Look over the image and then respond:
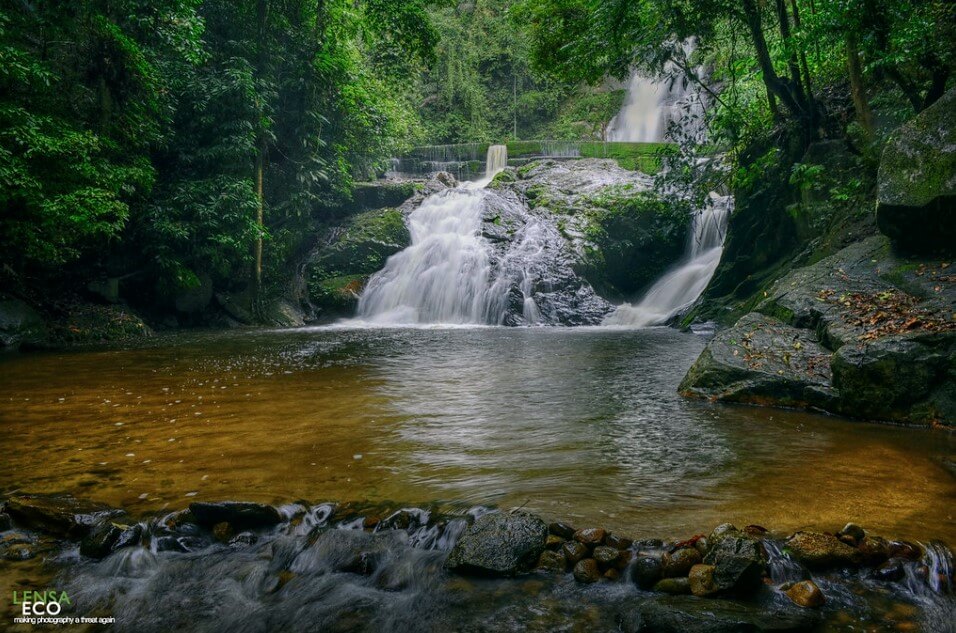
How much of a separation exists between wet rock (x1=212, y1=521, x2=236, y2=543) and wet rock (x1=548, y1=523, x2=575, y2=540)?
1.68 m

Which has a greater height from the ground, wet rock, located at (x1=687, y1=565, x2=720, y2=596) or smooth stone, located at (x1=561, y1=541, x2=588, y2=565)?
wet rock, located at (x1=687, y1=565, x2=720, y2=596)

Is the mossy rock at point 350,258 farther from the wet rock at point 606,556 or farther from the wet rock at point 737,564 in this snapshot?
the wet rock at point 737,564

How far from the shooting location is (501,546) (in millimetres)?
2467

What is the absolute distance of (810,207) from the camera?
30.6ft

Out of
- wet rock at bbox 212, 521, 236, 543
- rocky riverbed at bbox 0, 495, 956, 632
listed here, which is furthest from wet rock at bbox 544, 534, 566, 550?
wet rock at bbox 212, 521, 236, 543

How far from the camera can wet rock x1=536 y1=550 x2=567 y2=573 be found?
2.41 metres

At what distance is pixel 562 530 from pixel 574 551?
0.50 ft

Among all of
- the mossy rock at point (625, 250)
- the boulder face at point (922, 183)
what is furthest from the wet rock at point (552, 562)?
the mossy rock at point (625, 250)

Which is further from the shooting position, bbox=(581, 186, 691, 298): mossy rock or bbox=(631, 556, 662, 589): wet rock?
bbox=(581, 186, 691, 298): mossy rock

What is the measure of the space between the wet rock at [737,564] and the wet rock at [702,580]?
2 centimetres

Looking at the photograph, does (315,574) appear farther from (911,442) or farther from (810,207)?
(810,207)

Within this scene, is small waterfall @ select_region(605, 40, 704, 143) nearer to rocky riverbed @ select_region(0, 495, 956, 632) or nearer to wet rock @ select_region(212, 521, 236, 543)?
rocky riverbed @ select_region(0, 495, 956, 632)

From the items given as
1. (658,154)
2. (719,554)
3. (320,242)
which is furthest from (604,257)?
(719,554)

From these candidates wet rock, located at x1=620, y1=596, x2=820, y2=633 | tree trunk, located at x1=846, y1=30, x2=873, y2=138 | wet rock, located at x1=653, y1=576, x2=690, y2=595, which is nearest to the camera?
wet rock, located at x1=620, y1=596, x2=820, y2=633
